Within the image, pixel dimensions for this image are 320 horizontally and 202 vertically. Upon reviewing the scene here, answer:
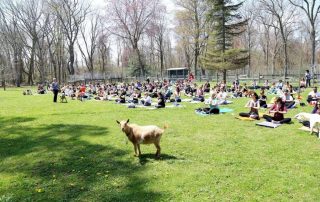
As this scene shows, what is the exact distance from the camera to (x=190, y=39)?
2013 inches

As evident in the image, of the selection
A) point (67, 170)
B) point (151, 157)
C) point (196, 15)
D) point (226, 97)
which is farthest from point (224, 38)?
point (67, 170)

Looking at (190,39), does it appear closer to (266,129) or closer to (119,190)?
(266,129)

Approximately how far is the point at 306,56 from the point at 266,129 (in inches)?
2350

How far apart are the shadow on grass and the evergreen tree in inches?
861

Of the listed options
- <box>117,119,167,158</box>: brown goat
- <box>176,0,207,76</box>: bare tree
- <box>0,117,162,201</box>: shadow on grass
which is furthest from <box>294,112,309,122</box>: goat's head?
<box>176,0,207,76</box>: bare tree

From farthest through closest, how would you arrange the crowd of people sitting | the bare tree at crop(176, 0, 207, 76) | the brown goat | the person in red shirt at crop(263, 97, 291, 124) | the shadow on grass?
the bare tree at crop(176, 0, 207, 76)
the crowd of people sitting
the person in red shirt at crop(263, 97, 291, 124)
the brown goat
the shadow on grass

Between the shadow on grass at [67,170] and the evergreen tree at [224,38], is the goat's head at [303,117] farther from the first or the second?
the evergreen tree at [224,38]

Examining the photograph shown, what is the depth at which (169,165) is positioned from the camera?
7586 millimetres

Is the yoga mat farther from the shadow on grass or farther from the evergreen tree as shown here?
the evergreen tree

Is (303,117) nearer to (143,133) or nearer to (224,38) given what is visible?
(143,133)

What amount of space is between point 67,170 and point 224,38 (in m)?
26.3

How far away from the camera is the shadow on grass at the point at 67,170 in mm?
6258

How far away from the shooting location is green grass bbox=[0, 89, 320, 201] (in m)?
6.14

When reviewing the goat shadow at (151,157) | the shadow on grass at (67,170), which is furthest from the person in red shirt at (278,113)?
the shadow on grass at (67,170)
